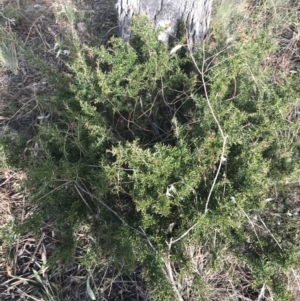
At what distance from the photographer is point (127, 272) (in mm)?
1700

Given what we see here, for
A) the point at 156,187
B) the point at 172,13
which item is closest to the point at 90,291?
the point at 156,187

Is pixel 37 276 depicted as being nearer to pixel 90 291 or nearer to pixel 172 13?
pixel 90 291

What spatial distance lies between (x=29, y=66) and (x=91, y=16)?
25.2 inches

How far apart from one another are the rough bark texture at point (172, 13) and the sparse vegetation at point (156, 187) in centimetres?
20

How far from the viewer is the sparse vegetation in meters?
1.64

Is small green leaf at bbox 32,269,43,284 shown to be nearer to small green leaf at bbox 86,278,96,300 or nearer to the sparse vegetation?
the sparse vegetation

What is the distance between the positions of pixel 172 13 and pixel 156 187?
1106 mm

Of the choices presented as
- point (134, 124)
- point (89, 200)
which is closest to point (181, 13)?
point (134, 124)

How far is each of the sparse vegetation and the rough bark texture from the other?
20 cm

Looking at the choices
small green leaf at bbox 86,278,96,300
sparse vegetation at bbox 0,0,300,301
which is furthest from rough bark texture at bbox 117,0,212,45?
small green leaf at bbox 86,278,96,300

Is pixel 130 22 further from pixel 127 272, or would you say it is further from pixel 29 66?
pixel 127 272

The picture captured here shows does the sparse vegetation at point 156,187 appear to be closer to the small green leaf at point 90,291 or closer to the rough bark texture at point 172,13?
the small green leaf at point 90,291

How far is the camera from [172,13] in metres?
2.20

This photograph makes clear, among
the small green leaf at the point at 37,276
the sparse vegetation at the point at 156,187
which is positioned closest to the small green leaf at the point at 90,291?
the sparse vegetation at the point at 156,187
